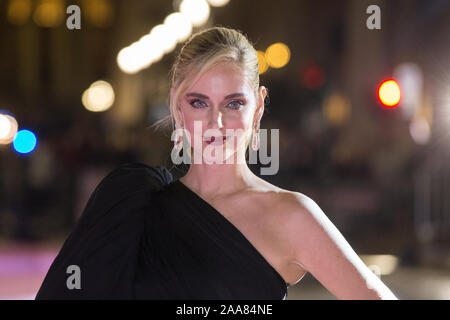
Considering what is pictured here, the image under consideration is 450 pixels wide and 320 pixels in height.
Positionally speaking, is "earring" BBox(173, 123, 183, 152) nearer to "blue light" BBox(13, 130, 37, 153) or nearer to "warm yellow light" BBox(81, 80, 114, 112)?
Result: "blue light" BBox(13, 130, 37, 153)

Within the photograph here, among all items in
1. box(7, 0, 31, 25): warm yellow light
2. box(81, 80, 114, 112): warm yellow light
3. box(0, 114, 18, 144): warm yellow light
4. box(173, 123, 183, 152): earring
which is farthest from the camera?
box(7, 0, 31, 25): warm yellow light

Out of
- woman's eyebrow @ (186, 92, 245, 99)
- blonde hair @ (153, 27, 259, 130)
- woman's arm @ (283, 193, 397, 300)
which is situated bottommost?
woman's arm @ (283, 193, 397, 300)

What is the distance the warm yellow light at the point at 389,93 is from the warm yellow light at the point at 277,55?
2029 centimetres

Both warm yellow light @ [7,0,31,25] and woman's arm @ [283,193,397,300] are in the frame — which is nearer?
woman's arm @ [283,193,397,300]

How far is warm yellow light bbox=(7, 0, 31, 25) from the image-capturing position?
35.2 m

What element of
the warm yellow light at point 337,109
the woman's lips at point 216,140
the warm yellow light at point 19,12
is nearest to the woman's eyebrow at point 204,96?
the woman's lips at point 216,140

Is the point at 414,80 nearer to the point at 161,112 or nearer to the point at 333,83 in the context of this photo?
the point at 161,112

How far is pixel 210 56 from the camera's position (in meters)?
2.59

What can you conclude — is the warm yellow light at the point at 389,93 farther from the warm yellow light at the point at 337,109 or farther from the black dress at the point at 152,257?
the warm yellow light at the point at 337,109

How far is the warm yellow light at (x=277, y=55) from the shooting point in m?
28.4

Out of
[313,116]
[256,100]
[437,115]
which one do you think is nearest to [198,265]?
[256,100]

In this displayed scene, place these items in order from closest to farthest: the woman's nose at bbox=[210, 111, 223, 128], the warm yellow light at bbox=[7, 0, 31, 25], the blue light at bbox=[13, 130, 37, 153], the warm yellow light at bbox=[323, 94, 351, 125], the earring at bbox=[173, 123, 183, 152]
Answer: the woman's nose at bbox=[210, 111, 223, 128]
the earring at bbox=[173, 123, 183, 152]
the blue light at bbox=[13, 130, 37, 153]
the warm yellow light at bbox=[323, 94, 351, 125]
the warm yellow light at bbox=[7, 0, 31, 25]

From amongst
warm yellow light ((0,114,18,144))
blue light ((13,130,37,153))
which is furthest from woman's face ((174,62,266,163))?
warm yellow light ((0,114,18,144))

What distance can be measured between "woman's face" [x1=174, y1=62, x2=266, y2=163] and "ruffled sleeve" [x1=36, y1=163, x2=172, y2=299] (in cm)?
27
